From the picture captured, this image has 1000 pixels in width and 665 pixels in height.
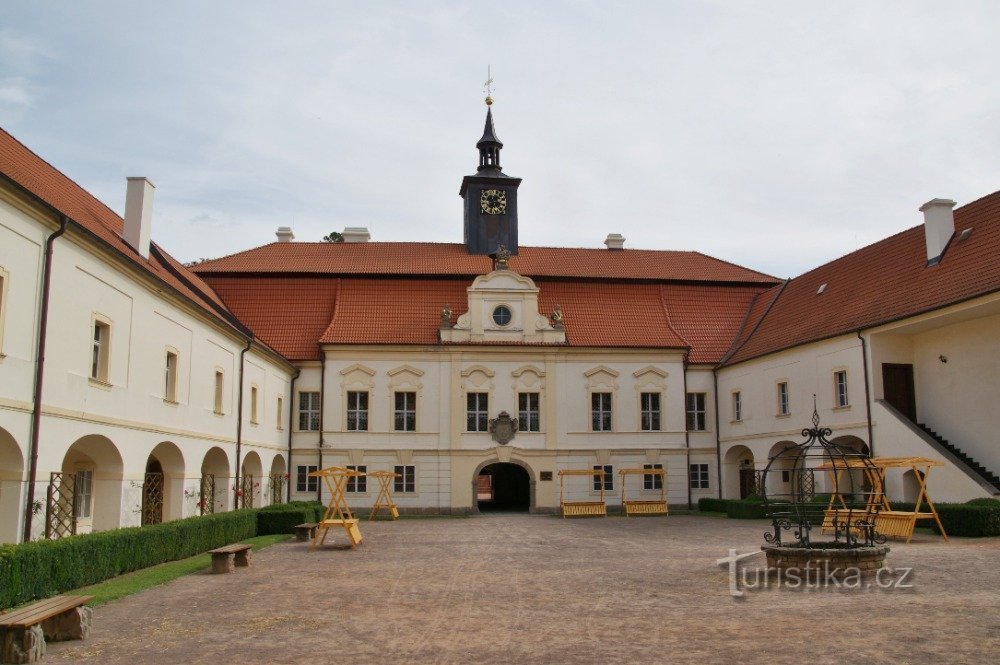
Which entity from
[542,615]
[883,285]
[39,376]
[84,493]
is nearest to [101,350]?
[39,376]

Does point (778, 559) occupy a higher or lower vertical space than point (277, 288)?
lower

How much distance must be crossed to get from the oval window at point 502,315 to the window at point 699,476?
32.0 feet

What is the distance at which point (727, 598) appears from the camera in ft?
40.4

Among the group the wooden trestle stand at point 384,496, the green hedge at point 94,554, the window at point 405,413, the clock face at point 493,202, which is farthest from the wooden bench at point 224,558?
the clock face at point 493,202

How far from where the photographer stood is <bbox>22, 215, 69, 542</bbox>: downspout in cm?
1408

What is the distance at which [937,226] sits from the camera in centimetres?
2675

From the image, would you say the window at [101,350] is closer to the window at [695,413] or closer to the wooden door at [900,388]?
the wooden door at [900,388]

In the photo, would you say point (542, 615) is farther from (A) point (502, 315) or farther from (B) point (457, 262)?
(B) point (457, 262)

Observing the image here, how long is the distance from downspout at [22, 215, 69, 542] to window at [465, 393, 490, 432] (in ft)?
70.2

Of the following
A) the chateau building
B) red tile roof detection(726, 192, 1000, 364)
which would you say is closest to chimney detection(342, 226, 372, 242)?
the chateau building

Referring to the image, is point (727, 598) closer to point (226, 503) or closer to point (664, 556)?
point (664, 556)

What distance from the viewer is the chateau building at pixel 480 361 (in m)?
18.0

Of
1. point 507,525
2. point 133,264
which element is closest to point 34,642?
point 133,264

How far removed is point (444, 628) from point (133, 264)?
1135cm
